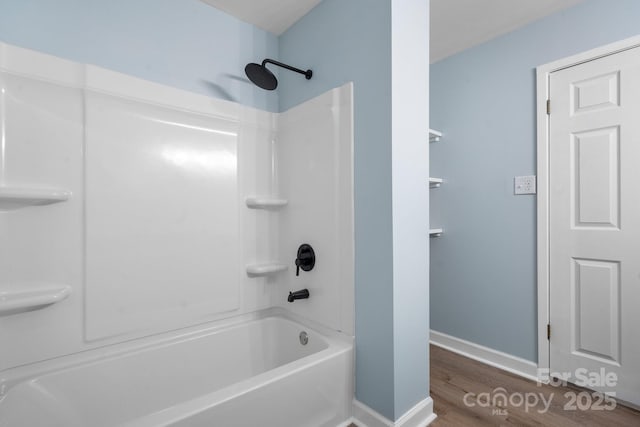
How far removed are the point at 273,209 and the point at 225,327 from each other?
76 cm

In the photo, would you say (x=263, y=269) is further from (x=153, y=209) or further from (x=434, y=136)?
(x=434, y=136)

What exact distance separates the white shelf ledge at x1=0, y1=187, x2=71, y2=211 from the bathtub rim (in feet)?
2.13

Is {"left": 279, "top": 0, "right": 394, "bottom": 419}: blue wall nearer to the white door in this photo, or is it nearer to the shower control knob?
the shower control knob

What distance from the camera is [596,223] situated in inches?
68.7

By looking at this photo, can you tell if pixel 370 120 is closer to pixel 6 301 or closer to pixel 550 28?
pixel 550 28

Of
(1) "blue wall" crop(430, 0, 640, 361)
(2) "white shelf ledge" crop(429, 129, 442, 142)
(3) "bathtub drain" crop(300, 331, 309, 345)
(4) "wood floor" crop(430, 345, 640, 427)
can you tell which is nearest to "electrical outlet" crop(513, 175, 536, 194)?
(1) "blue wall" crop(430, 0, 640, 361)

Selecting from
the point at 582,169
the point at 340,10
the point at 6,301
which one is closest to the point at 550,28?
the point at 582,169

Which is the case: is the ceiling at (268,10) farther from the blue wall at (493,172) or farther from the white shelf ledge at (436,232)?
the white shelf ledge at (436,232)

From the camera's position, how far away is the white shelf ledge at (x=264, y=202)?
1.84m

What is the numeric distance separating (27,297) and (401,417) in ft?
5.46

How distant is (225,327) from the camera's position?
1715 millimetres

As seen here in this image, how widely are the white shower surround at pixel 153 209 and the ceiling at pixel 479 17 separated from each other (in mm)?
956

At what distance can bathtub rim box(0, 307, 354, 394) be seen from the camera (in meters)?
1.20

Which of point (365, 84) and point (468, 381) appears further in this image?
point (468, 381)
